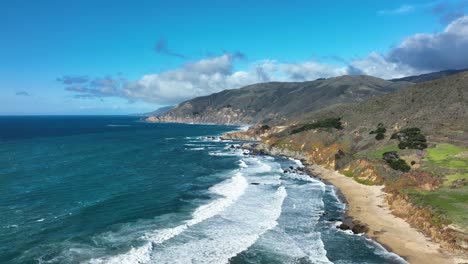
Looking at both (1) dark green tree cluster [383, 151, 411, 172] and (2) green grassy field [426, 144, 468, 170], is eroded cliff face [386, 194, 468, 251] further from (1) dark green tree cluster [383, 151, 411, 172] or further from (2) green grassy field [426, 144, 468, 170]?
(2) green grassy field [426, 144, 468, 170]

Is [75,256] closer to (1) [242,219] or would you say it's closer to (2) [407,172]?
(1) [242,219]

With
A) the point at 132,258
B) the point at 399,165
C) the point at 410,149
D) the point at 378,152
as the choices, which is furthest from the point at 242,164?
the point at 132,258

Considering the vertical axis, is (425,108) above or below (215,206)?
above

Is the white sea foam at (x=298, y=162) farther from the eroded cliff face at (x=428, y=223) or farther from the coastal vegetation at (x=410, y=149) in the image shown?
the eroded cliff face at (x=428, y=223)

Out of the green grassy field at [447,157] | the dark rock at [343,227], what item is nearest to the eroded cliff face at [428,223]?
the dark rock at [343,227]

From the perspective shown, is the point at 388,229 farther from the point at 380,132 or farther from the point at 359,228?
the point at 380,132

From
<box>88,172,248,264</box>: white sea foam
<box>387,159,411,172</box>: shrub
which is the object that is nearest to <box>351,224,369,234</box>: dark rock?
<box>88,172,248,264</box>: white sea foam
